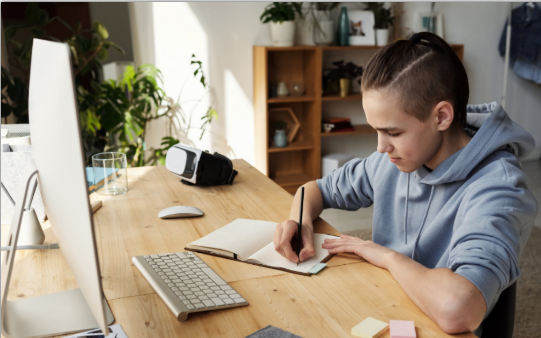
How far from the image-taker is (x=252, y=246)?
1177mm

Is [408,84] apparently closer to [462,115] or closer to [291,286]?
[462,115]

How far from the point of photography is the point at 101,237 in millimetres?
1287

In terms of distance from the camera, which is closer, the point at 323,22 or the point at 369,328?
the point at 369,328

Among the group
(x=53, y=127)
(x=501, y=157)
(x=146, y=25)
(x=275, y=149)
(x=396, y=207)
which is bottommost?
(x=275, y=149)

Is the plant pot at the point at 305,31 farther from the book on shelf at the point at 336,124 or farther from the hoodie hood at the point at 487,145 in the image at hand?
the hoodie hood at the point at 487,145

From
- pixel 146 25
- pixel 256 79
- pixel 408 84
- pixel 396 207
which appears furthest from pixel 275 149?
pixel 408 84

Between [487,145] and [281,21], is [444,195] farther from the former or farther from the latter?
[281,21]

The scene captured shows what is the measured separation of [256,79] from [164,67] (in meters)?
0.72

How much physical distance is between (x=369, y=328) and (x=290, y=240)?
1.19 ft

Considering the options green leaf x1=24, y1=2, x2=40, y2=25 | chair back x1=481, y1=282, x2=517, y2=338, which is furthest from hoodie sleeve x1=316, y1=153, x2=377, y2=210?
green leaf x1=24, y1=2, x2=40, y2=25

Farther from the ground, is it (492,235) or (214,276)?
(492,235)

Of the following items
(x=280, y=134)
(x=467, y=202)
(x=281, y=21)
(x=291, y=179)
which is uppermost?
(x=281, y=21)

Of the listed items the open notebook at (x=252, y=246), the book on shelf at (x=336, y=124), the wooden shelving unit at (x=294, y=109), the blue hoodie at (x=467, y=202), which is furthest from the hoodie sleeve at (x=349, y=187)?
the book on shelf at (x=336, y=124)

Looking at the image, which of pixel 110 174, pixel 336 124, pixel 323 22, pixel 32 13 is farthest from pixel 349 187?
pixel 323 22
